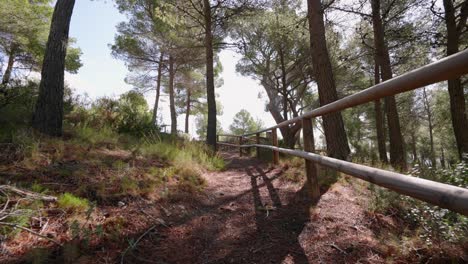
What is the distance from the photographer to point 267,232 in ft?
6.61

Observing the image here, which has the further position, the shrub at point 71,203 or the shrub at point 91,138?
the shrub at point 91,138

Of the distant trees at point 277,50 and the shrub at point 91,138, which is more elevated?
the distant trees at point 277,50

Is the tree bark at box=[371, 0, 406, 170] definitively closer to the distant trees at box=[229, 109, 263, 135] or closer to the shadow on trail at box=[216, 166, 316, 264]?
the shadow on trail at box=[216, 166, 316, 264]

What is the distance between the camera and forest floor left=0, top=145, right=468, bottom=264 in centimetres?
153

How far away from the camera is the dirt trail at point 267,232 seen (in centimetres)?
164

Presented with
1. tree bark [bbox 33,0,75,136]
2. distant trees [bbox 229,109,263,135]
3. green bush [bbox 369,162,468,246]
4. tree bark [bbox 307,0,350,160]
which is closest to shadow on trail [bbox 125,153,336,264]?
green bush [bbox 369,162,468,246]

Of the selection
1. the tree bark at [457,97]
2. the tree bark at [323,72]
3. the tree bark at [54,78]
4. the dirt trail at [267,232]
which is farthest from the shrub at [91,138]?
the tree bark at [457,97]

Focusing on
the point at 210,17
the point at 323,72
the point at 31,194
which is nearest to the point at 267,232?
the point at 31,194

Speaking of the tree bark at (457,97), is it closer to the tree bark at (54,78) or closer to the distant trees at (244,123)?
the tree bark at (54,78)

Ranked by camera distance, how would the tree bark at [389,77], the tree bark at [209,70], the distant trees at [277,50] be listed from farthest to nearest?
the distant trees at [277,50] < the tree bark at [209,70] < the tree bark at [389,77]

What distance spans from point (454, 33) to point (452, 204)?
6.97 metres

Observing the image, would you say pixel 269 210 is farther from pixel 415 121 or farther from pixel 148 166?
pixel 415 121

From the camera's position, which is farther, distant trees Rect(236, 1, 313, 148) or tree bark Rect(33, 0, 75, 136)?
distant trees Rect(236, 1, 313, 148)

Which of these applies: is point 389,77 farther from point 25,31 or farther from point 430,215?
point 25,31
